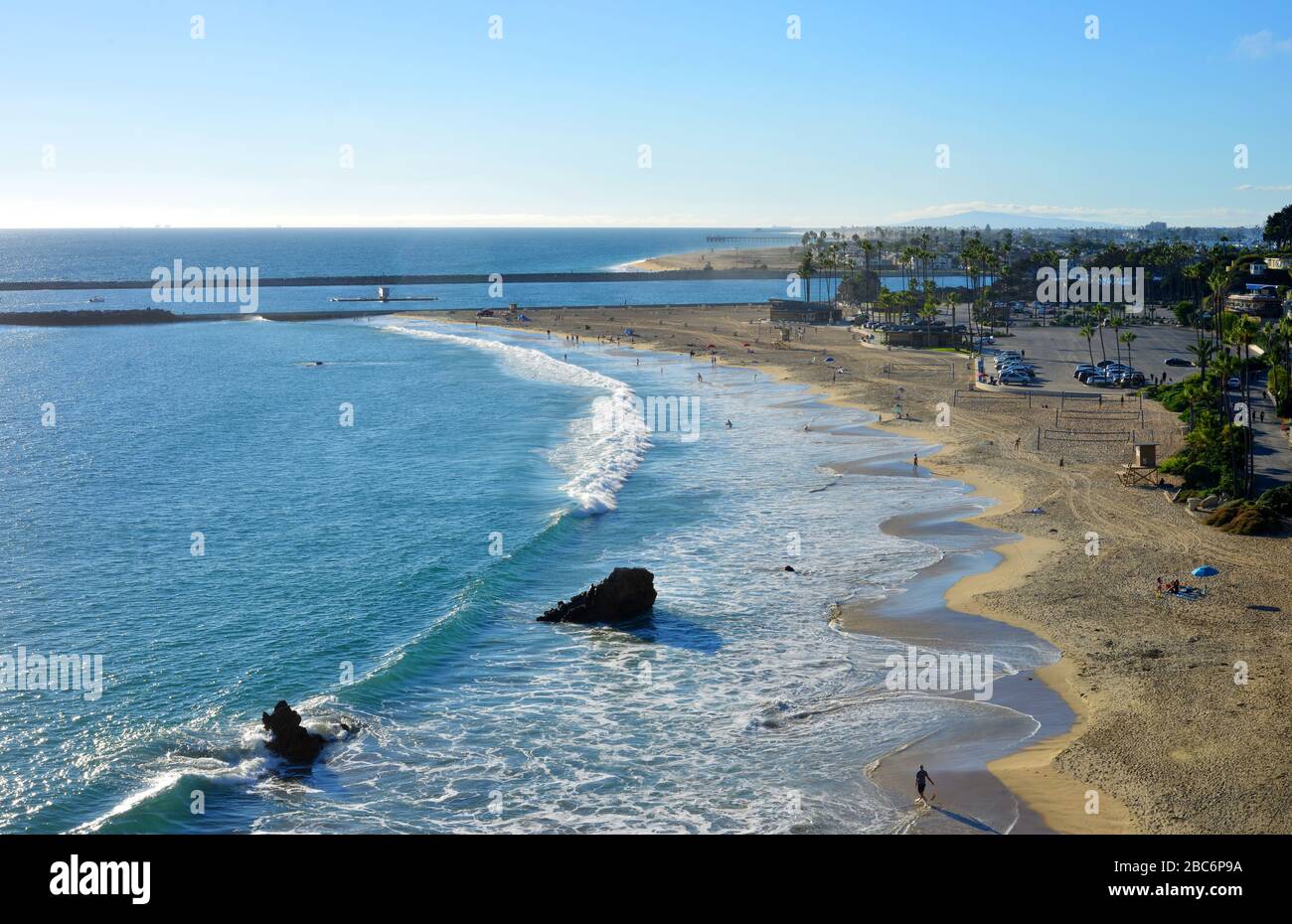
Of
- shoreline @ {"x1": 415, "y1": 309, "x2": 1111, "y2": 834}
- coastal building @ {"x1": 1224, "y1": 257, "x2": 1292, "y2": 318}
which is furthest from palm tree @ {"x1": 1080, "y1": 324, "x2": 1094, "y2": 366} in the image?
shoreline @ {"x1": 415, "y1": 309, "x2": 1111, "y2": 834}

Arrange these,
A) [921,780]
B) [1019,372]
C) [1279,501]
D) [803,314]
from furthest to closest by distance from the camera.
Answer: [803,314] < [1019,372] < [1279,501] < [921,780]

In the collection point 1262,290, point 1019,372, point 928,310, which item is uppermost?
point 1262,290

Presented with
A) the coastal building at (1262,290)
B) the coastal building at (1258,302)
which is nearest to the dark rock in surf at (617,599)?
the coastal building at (1262,290)

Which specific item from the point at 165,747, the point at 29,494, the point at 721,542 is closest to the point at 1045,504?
the point at 721,542

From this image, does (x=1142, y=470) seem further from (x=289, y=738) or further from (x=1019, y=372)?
(x=289, y=738)

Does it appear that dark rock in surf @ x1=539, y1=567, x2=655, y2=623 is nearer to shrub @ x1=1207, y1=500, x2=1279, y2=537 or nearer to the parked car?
shrub @ x1=1207, y1=500, x2=1279, y2=537

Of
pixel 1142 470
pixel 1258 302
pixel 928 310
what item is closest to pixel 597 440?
pixel 1142 470
